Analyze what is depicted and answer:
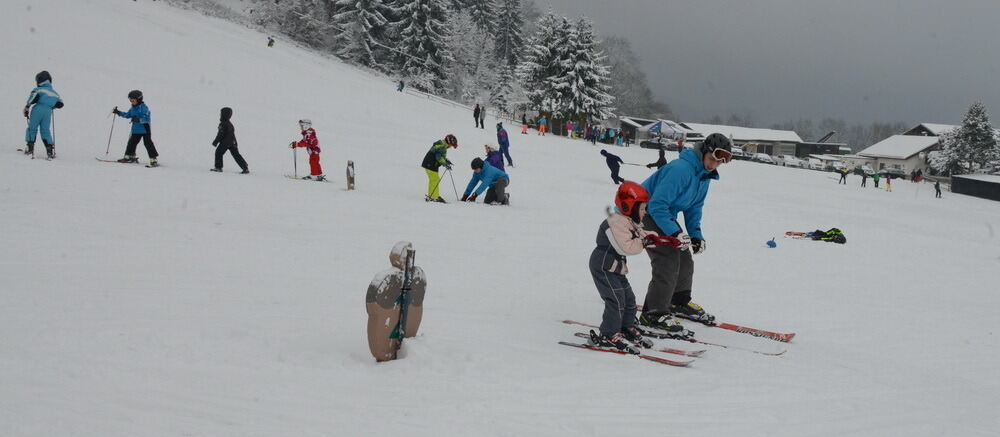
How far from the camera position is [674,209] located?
577 cm

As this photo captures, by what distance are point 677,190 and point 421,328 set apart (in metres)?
2.69

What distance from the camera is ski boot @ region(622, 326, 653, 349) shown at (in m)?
5.26

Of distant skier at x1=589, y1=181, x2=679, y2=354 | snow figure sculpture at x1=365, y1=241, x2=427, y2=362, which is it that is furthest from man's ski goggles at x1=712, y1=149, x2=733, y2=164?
snow figure sculpture at x1=365, y1=241, x2=427, y2=362

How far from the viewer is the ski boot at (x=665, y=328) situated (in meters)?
5.74

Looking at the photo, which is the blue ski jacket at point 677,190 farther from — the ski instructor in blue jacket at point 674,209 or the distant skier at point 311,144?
the distant skier at point 311,144

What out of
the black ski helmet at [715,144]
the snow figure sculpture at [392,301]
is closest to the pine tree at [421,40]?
the black ski helmet at [715,144]

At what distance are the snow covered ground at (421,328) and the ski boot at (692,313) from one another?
166 mm

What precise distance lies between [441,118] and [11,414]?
31.7 meters

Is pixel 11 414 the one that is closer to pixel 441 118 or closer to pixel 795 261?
pixel 795 261

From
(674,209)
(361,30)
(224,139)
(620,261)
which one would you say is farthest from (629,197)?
(361,30)

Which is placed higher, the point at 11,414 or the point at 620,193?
the point at 620,193

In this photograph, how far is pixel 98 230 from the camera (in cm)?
705

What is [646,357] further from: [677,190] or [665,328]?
[677,190]

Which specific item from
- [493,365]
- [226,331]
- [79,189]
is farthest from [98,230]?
[493,365]
